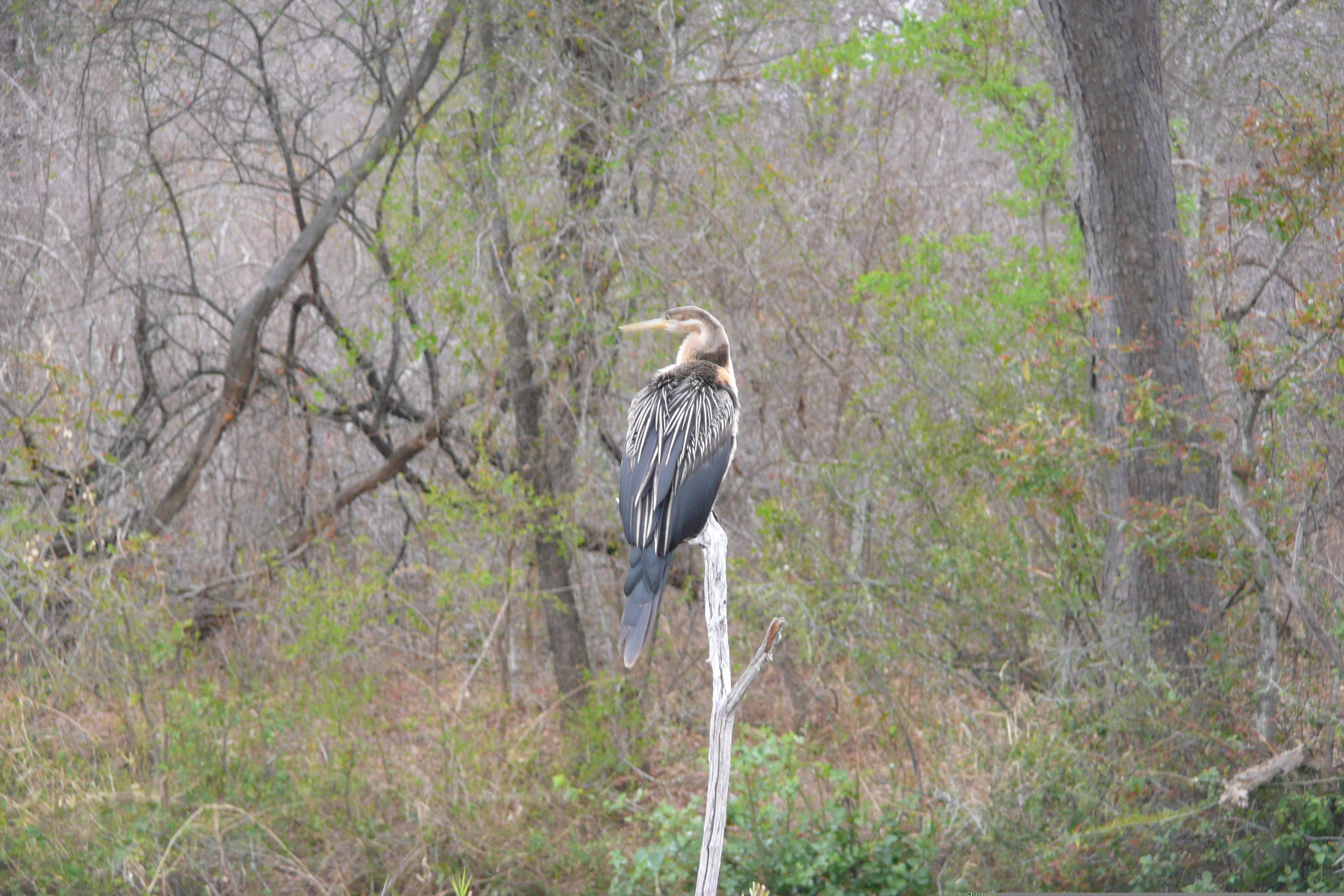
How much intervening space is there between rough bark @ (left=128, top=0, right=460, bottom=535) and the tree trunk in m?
3.96

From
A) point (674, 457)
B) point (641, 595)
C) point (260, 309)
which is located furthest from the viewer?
point (260, 309)

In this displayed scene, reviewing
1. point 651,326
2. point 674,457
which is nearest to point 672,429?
point 674,457

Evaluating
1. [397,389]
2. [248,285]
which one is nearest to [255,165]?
[397,389]

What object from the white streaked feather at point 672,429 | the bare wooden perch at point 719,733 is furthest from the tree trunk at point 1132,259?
the bare wooden perch at point 719,733

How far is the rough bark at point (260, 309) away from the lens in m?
7.68

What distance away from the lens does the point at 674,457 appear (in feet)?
12.5

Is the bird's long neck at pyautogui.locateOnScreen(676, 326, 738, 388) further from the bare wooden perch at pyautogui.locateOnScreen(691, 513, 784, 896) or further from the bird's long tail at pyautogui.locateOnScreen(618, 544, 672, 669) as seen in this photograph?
the bare wooden perch at pyautogui.locateOnScreen(691, 513, 784, 896)

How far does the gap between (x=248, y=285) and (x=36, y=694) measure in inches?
209

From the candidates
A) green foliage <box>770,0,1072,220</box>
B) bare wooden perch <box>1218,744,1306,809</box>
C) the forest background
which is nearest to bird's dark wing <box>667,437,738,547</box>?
the forest background

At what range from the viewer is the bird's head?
458cm

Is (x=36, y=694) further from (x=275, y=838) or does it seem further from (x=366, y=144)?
(x=366, y=144)

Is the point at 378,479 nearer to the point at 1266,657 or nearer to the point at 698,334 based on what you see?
the point at 698,334

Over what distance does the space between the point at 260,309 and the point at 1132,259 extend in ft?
18.1

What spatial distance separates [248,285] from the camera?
11258 mm
